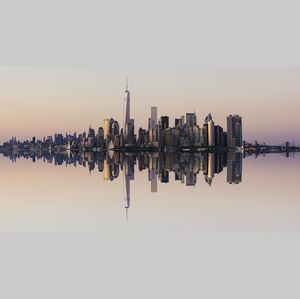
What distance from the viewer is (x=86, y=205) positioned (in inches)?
365

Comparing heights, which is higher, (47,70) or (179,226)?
(47,70)

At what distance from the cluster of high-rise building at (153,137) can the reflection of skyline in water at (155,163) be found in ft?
0.62

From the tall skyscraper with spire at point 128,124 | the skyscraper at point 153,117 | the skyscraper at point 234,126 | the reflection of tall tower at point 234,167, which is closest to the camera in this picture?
the tall skyscraper with spire at point 128,124

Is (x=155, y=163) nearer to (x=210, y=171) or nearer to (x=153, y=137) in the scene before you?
(x=210, y=171)

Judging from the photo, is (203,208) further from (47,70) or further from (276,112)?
(47,70)

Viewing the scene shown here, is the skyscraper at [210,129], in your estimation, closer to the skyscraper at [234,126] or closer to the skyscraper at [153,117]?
the skyscraper at [234,126]

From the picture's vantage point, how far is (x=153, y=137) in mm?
11477

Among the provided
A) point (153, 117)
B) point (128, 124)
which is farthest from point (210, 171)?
point (128, 124)

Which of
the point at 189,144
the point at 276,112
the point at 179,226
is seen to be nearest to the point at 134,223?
the point at 179,226

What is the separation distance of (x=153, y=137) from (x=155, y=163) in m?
1.06

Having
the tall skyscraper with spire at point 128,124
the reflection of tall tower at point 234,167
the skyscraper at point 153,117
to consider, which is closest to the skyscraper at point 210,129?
the reflection of tall tower at point 234,167

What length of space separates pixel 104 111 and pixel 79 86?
522mm

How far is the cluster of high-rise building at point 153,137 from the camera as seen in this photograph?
10234 mm

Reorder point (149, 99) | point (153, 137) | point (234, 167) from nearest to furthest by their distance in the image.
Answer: point (149, 99) < point (234, 167) < point (153, 137)
